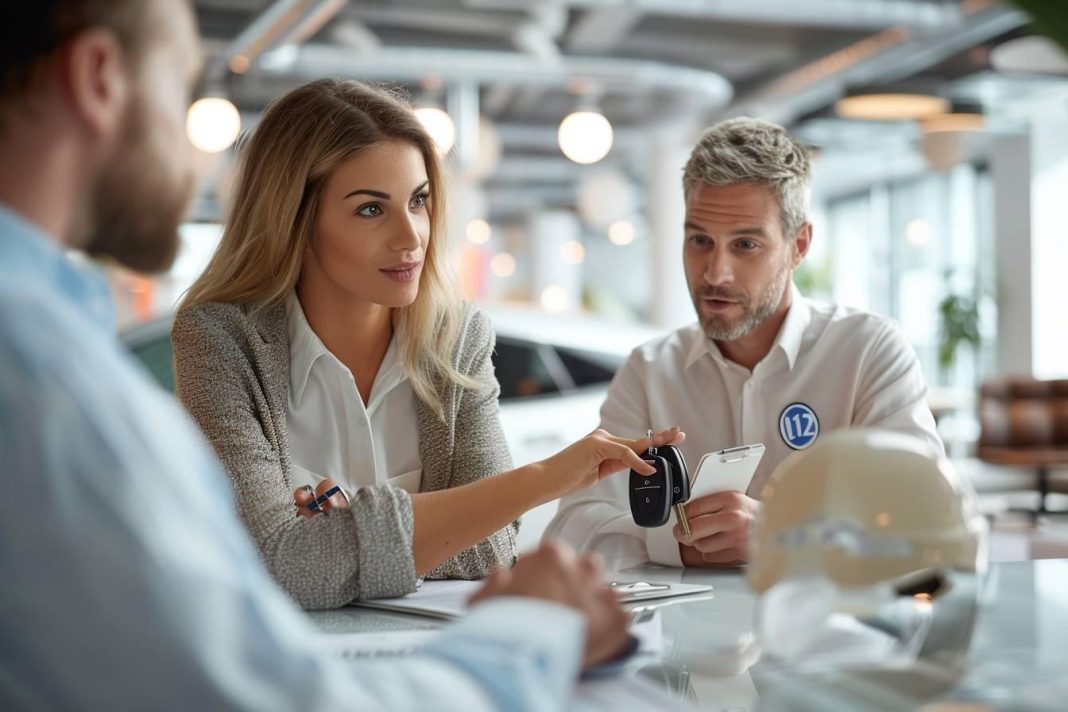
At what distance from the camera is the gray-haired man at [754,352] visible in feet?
6.72

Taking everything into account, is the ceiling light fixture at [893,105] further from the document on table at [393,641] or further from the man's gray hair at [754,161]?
the document on table at [393,641]

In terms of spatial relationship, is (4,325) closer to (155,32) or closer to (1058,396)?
(155,32)

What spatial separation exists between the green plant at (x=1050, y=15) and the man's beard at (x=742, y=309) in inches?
45.8

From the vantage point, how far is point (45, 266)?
27.8 inches

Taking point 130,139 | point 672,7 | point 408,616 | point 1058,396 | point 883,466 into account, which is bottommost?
point 1058,396

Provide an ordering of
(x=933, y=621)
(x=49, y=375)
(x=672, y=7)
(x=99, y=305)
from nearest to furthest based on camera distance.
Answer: (x=49, y=375), (x=99, y=305), (x=933, y=621), (x=672, y=7)

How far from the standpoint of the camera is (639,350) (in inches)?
87.5

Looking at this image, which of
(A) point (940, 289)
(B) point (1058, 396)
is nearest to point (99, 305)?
(B) point (1058, 396)

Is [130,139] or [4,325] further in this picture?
[130,139]

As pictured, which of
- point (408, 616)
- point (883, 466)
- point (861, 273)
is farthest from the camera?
point (861, 273)

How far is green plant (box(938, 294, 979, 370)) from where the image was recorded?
1124 cm

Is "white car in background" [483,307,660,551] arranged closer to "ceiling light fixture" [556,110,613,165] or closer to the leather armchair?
"ceiling light fixture" [556,110,613,165]

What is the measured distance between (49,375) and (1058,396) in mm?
7898

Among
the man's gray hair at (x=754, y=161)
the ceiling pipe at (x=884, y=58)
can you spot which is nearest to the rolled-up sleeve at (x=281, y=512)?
the man's gray hair at (x=754, y=161)
